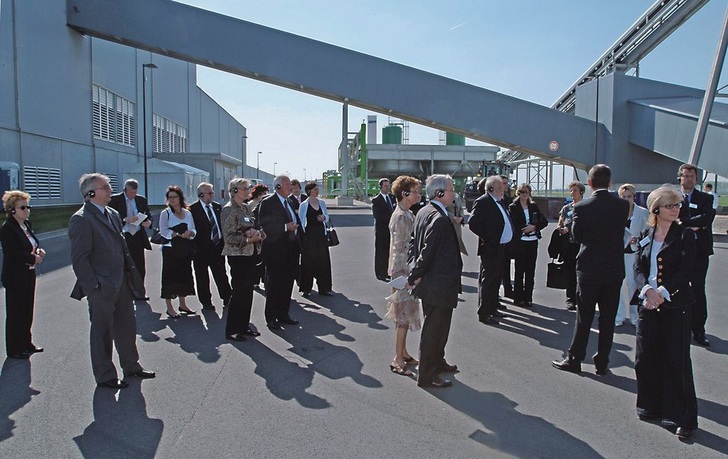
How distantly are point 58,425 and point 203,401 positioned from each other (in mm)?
1050

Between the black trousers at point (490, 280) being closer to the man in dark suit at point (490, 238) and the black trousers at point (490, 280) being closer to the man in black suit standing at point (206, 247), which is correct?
the man in dark suit at point (490, 238)

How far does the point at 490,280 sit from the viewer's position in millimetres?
7129

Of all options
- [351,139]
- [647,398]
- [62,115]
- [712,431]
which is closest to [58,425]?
[647,398]

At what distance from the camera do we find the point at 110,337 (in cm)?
487

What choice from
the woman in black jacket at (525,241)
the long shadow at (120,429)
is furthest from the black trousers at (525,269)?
the long shadow at (120,429)

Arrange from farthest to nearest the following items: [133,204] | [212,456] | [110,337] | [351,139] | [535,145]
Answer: [351,139] < [535,145] < [133,204] < [110,337] < [212,456]

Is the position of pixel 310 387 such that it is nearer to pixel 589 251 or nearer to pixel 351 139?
pixel 589 251

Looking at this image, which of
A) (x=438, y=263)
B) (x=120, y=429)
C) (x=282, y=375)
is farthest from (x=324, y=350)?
(x=120, y=429)

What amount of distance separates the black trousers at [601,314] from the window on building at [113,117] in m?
33.5

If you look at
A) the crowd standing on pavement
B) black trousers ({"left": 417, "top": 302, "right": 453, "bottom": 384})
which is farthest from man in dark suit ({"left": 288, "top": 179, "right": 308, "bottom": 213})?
black trousers ({"left": 417, "top": 302, "right": 453, "bottom": 384})

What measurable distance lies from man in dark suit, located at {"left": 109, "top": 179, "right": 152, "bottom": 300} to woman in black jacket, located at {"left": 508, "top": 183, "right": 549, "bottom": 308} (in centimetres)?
547

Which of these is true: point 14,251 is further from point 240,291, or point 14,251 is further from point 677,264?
point 677,264

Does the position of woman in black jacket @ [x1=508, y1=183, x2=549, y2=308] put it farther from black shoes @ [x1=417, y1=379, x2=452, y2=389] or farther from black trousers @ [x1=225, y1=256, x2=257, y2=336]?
black trousers @ [x1=225, y1=256, x2=257, y2=336]

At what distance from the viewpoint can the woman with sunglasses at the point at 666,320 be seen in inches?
156
